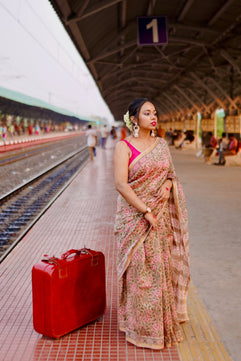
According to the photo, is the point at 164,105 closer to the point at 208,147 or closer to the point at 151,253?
the point at 208,147

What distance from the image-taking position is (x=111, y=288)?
173 inches

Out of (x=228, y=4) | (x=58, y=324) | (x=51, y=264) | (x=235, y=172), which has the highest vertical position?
(x=228, y=4)

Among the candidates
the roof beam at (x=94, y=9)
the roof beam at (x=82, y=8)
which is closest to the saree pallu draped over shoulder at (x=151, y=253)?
the roof beam at (x=82, y=8)

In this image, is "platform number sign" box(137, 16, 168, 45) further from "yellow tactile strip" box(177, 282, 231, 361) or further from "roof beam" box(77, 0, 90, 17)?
"yellow tactile strip" box(177, 282, 231, 361)

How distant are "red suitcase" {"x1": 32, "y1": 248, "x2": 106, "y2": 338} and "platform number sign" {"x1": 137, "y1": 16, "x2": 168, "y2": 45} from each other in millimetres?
9753

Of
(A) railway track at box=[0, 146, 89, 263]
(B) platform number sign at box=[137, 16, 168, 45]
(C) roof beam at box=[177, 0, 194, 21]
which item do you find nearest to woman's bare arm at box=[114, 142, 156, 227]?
(A) railway track at box=[0, 146, 89, 263]

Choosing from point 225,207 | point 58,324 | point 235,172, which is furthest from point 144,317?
point 235,172

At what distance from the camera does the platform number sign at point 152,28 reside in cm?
1222

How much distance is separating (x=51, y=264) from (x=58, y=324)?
44 centimetres

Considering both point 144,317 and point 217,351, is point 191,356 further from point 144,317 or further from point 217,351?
point 144,317

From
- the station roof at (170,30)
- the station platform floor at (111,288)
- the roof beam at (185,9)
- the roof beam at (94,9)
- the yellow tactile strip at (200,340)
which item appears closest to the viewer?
the yellow tactile strip at (200,340)

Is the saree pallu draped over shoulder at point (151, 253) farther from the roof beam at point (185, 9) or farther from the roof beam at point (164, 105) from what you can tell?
the roof beam at point (164, 105)

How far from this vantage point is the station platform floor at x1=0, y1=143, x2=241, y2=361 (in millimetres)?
3152

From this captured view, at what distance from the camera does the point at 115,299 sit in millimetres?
4129
